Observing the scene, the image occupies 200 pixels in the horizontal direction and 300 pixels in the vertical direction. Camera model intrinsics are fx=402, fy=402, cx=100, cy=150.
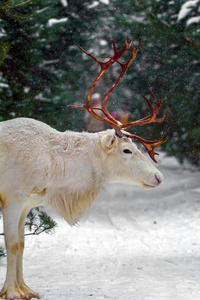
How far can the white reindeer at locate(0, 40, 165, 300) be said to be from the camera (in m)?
3.32

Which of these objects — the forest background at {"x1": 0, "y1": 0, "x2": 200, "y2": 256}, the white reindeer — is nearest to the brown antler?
the white reindeer

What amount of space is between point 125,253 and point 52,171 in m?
3.40

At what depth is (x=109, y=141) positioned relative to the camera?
3535mm

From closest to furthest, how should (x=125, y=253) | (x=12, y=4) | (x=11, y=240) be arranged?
(x=11, y=240), (x=12, y=4), (x=125, y=253)

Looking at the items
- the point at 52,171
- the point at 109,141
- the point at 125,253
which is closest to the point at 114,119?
the point at 109,141

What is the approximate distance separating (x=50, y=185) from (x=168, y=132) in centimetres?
637

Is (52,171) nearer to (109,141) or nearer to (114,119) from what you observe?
(109,141)

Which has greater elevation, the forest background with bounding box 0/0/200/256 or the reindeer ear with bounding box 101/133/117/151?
the reindeer ear with bounding box 101/133/117/151

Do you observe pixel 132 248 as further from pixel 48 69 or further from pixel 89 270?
pixel 48 69

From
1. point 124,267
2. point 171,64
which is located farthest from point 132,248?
point 171,64

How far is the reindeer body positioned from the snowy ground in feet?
2.31

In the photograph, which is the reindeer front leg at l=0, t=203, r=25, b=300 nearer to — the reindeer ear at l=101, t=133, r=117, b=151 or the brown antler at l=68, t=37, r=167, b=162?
the reindeer ear at l=101, t=133, r=117, b=151

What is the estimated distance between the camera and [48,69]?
7.40 metres

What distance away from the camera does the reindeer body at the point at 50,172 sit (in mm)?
3318
